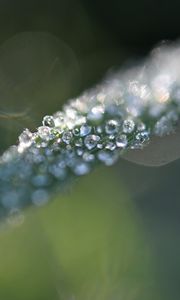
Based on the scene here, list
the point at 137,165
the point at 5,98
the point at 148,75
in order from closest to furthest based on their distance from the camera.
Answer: the point at 148,75
the point at 137,165
the point at 5,98

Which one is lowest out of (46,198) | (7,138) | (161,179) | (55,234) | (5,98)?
(46,198)

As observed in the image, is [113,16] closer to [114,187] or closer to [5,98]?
[5,98]

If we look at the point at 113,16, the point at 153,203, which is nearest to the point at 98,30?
the point at 113,16

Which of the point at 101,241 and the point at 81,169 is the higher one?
the point at 101,241

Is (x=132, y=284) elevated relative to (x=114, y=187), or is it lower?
lower

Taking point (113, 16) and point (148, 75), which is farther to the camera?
point (113, 16)

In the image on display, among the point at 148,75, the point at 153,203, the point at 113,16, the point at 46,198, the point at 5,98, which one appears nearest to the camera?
the point at 46,198

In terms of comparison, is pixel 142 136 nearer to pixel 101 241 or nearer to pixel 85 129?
pixel 85 129

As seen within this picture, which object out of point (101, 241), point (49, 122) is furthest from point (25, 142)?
point (101, 241)
